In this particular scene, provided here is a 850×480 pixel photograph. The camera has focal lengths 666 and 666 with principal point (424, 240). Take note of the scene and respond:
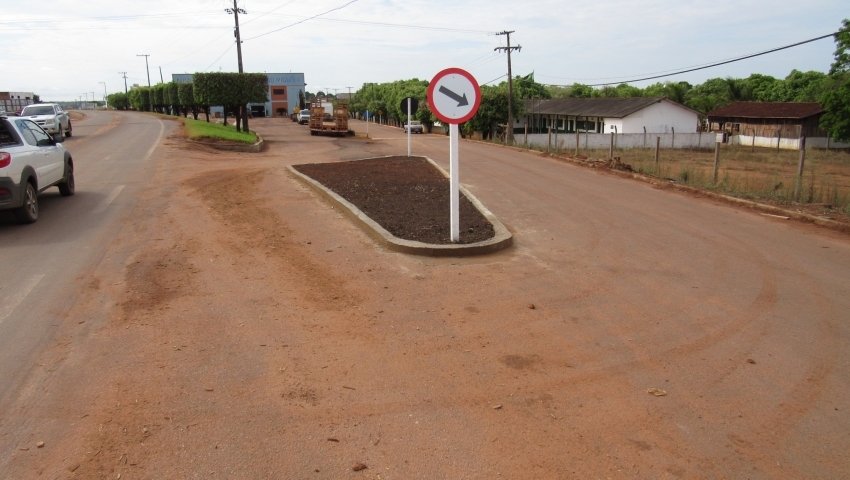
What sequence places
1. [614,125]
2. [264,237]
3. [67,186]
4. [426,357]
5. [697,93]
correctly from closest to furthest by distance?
[426,357], [264,237], [67,186], [614,125], [697,93]

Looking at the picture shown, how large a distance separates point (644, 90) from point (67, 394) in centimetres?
10068

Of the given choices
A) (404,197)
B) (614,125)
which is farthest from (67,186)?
(614,125)

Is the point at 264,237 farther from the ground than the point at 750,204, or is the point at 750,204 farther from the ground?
the point at 264,237

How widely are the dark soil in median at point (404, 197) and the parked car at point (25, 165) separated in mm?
4916

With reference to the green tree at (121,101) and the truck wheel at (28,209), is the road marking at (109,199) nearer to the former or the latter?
the truck wheel at (28,209)

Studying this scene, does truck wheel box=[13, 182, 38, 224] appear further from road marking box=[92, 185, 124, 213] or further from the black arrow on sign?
the black arrow on sign

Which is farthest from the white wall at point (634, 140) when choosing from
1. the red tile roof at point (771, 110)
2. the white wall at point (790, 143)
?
the red tile roof at point (771, 110)

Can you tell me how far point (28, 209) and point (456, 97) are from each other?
6.70 metres

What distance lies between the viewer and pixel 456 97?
27.2 ft

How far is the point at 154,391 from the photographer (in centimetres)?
455

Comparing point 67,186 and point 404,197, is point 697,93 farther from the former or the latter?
point 67,186

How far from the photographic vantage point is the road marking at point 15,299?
20.1 feet

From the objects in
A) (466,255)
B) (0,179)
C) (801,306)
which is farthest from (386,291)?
(0,179)

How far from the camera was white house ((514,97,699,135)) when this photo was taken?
56.7 metres
